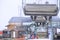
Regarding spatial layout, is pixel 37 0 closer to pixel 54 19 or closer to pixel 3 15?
pixel 54 19

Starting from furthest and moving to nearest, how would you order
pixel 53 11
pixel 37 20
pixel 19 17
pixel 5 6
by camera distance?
pixel 5 6 → pixel 19 17 → pixel 37 20 → pixel 53 11

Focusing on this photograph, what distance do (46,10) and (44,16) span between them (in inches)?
3.1

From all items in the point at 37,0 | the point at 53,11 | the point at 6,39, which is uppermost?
the point at 37,0

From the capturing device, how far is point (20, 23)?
4.21ft

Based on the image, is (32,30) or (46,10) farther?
(32,30)

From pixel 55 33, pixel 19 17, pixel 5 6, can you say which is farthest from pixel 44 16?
pixel 5 6

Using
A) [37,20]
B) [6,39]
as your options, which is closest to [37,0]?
[37,20]

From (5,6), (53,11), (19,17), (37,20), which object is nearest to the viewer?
(53,11)

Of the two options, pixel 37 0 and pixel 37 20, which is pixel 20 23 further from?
pixel 37 0

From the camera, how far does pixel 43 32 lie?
4.08 ft

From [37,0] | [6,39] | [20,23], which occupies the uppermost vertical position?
[37,0]

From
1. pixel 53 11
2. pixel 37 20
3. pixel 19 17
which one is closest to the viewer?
pixel 53 11

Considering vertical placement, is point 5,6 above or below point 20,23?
above

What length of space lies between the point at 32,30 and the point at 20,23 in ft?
0.45
